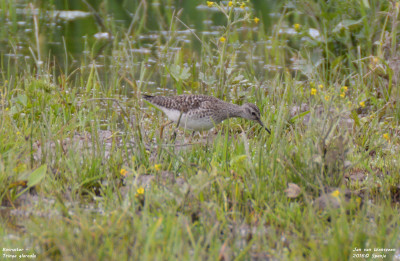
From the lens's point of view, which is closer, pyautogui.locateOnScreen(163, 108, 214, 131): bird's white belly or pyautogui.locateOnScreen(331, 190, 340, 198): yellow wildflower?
pyautogui.locateOnScreen(331, 190, 340, 198): yellow wildflower

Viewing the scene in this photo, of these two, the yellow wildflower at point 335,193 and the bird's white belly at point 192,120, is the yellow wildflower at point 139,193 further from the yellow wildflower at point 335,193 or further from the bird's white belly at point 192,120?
the bird's white belly at point 192,120

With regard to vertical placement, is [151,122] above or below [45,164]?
below

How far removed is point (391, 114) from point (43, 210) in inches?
159

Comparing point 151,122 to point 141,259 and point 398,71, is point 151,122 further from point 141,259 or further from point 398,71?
point 141,259

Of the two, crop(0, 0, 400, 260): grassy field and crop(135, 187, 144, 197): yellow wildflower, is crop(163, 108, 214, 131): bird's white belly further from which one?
crop(135, 187, 144, 197): yellow wildflower

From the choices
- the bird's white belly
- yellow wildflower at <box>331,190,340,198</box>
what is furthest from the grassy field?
the bird's white belly

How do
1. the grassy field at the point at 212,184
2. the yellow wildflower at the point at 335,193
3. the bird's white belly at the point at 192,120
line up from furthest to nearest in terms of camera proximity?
1. the bird's white belly at the point at 192,120
2. the yellow wildflower at the point at 335,193
3. the grassy field at the point at 212,184

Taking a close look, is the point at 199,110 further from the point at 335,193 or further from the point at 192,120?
the point at 335,193

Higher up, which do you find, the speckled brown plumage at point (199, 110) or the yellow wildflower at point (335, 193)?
the yellow wildflower at point (335, 193)

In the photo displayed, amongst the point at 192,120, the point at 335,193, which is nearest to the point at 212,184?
the point at 335,193

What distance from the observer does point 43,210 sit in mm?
3502

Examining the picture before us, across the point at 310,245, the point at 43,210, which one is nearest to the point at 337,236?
the point at 310,245

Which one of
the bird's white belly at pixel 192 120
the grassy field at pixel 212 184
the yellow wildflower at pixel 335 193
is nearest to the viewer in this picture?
the grassy field at pixel 212 184

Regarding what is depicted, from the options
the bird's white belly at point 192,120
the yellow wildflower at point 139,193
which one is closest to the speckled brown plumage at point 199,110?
the bird's white belly at point 192,120
